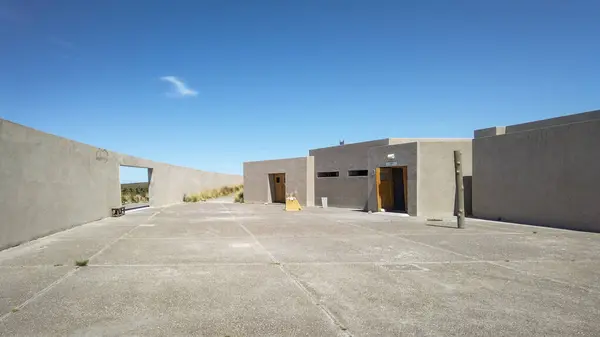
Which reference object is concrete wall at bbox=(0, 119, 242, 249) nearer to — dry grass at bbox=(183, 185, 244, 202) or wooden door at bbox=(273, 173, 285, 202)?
wooden door at bbox=(273, 173, 285, 202)

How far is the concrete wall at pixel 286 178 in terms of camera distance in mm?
28766

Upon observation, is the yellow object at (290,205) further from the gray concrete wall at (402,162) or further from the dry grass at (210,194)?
the dry grass at (210,194)

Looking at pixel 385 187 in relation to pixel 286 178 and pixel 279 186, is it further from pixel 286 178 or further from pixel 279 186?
pixel 279 186

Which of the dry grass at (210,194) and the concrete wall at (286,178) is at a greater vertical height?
the concrete wall at (286,178)

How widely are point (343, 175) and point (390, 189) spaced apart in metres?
4.14

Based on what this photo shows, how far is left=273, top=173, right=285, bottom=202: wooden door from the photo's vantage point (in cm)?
Answer: 3222

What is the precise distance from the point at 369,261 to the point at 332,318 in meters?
3.50

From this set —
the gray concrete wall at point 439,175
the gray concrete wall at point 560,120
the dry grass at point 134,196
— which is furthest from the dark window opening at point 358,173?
the dry grass at point 134,196

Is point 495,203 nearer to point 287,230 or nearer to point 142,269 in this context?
point 287,230

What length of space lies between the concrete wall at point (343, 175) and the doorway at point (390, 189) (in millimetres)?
1654

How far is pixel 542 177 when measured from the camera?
1418cm

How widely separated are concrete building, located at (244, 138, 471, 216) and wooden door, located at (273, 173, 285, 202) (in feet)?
0.28

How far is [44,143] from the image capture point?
12.0 metres

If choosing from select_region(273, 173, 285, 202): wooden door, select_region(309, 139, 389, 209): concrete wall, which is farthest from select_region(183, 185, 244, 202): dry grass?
select_region(309, 139, 389, 209): concrete wall
